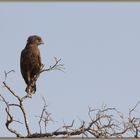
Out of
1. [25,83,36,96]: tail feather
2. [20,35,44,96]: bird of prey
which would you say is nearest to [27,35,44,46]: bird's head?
[20,35,44,96]: bird of prey

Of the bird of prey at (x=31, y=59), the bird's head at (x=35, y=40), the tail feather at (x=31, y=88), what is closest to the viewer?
the tail feather at (x=31, y=88)

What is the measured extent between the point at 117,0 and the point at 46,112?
210 cm

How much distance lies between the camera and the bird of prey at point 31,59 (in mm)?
10664

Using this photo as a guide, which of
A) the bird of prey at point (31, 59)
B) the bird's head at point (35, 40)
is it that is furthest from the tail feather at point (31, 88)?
the bird's head at point (35, 40)

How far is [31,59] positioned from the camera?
1069cm

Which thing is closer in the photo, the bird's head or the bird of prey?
the bird of prey

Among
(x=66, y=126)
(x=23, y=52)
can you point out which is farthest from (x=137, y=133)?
(x=23, y=52)

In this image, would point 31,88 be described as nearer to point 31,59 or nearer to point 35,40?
point 31,59

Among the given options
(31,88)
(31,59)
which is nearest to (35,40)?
(31,59)

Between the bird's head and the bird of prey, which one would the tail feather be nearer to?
the bird of prey

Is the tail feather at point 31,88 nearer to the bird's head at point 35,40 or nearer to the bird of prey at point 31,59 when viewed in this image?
the bird of prey at point 31,59

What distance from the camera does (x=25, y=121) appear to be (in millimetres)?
7336

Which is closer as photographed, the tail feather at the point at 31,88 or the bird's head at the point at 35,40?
the tail feather at the point at 31,88

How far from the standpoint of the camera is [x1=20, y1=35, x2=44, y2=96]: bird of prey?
1066 cm
